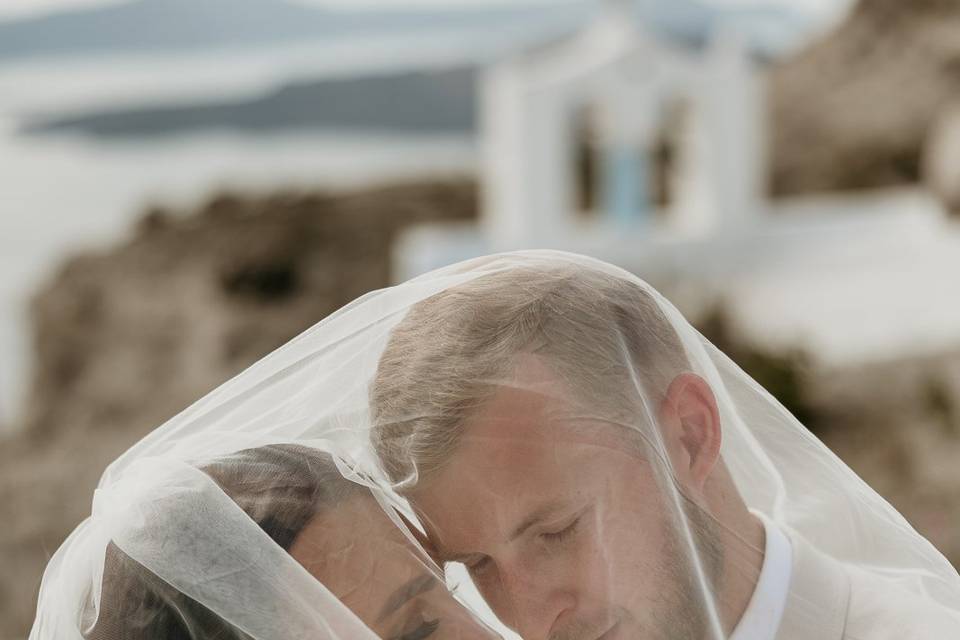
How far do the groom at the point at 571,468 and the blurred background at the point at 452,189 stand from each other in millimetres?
5095

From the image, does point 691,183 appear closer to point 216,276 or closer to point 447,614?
point 216,276

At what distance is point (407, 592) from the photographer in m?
1.28

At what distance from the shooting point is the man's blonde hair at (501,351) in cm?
127

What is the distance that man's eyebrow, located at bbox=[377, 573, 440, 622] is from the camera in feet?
4.15

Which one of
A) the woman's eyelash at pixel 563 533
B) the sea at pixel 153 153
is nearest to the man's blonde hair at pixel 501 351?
the woman's eyelash at pixel 563 533

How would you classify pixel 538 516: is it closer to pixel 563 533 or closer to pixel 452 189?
pixel 563 533

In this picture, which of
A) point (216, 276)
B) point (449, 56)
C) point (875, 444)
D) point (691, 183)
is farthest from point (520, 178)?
point (449, 56)

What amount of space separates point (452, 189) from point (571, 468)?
815 inches

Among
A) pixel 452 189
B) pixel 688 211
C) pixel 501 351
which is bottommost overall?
pixel 452 189

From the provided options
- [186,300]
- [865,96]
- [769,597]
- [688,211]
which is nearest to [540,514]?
[769,597]

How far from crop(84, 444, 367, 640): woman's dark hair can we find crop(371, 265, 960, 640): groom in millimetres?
87

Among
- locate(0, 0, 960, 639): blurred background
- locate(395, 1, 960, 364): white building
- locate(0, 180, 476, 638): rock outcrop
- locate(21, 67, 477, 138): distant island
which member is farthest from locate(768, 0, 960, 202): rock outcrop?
locate(395, 1, 960, 364): white building

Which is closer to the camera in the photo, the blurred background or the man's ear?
the man's ear

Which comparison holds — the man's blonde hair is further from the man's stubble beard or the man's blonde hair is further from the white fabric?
the man's stubble beard
